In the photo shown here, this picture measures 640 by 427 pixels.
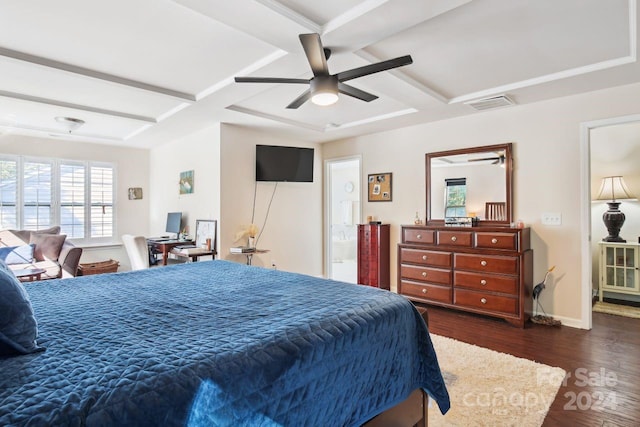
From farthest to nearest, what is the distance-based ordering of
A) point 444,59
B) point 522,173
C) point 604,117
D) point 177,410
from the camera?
point 522,173 → point 604,117 → point 444,59 → point 177,410

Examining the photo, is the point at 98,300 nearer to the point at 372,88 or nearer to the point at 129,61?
the point at 129,61

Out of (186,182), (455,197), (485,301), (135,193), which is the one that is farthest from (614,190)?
(135,193)

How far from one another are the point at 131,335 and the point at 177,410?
17.8 inches

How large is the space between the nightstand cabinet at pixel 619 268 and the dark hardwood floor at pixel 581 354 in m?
0.80

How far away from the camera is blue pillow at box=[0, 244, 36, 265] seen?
4.19 meters

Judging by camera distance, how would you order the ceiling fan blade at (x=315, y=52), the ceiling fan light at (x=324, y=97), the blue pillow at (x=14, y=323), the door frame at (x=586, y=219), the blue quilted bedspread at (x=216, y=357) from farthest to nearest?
the door frame at (x=586, y=219)
the ceiling fan light at (x=324, y=97)
the ceiling fan blade at (x=315, y=52)
the blue pillow at (x=14, y=323)
the blue quilted bedspread at (x=216, y=357)

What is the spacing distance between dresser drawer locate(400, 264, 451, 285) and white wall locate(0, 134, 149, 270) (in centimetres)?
492

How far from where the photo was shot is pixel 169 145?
585 cm

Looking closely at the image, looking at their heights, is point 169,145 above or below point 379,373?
above

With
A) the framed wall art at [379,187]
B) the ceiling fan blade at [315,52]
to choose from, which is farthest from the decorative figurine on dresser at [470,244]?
the ceiling fan blade at [315,52]

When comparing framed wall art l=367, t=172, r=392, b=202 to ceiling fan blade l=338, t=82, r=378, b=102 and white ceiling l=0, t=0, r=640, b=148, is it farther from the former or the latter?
ceiling fan blade l=338, t=82, r=378, b=102

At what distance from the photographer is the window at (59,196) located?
17.1ft

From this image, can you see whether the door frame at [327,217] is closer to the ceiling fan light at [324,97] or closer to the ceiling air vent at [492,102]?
the ceiling air vent at [492,102]

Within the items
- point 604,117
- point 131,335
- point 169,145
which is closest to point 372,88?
point 604,117
